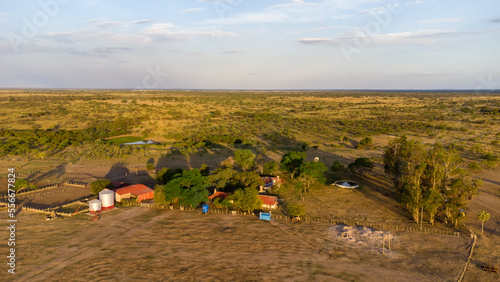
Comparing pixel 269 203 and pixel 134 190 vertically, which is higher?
pixel 134 190

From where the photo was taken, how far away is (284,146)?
64938 millimetres

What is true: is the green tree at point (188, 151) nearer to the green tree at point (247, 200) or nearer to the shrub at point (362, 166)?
the green tree at point (247, 200)

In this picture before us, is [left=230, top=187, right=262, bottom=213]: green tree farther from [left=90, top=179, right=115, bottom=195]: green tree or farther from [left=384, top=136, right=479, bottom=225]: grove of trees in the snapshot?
[left=90, top=179, right=115, bottom=195]: green tree

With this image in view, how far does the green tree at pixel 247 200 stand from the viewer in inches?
1294

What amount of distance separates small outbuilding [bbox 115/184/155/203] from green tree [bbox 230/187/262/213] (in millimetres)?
10496

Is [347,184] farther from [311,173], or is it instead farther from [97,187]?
[97,187]

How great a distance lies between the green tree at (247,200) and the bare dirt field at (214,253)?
1.78m

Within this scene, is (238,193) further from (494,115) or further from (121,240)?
(494,115)

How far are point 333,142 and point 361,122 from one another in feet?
93.9

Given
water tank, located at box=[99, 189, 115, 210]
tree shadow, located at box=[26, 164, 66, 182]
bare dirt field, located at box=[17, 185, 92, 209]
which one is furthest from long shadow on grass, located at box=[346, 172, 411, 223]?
tree shadow, located at box=[26, 164, 66, 182]

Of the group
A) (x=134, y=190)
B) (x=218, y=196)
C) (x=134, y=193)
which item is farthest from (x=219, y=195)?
(x=134, y=190)

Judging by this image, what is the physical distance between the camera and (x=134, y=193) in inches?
1443

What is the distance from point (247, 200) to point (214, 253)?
27.7 ft

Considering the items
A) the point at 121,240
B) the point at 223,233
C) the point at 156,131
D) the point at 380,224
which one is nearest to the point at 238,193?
the point at 223,233
